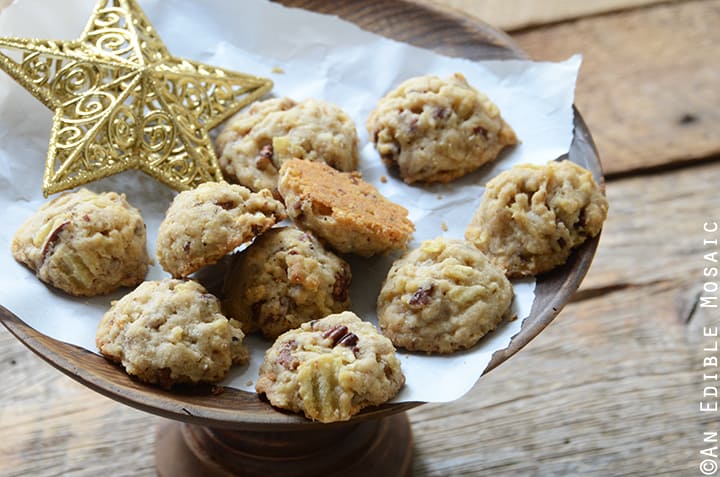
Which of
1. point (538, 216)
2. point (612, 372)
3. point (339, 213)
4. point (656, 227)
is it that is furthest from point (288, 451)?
point (656, 227)

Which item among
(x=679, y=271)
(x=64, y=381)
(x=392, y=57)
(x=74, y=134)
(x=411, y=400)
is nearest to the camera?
(x=411, y=400)

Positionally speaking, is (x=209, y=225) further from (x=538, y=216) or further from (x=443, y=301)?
(x=538, y=216)

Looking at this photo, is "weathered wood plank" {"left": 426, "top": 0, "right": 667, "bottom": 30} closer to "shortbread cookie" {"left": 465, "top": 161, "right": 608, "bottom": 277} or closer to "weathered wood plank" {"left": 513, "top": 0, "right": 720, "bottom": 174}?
"weathered wood plank" {"left": 513, "top": 0, "right": 720, "bottom": 174}

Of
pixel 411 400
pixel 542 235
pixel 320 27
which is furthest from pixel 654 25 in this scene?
pixel 411 400

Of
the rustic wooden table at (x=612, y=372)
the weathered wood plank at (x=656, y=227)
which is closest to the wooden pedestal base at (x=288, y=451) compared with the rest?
the rustic wooden table at (x=612, y=372)

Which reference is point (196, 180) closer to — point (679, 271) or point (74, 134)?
point (74, 134)

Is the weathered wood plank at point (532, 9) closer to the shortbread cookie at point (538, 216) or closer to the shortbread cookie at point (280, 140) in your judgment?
the shortbread cookie at point (280, 140)
